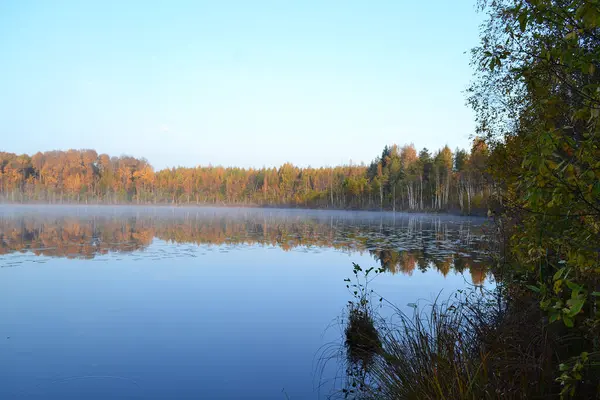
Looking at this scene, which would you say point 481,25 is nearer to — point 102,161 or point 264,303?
point 264,303

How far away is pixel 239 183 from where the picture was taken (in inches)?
5659

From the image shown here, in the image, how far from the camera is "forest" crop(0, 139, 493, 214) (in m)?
86.6

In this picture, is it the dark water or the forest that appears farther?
the forest

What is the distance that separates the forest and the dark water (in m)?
65.6

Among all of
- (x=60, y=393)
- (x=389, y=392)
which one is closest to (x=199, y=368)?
(x=60, y=393)

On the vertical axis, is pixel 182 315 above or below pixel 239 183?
below

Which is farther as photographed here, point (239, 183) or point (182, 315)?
point (239, 183)

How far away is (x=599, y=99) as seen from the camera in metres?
2.70

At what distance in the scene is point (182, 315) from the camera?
10734 millimetres

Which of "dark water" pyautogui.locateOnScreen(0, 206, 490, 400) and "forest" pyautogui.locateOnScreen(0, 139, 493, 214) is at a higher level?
"forest" pyautogui.locateOnScreen(0, 139, 493, 214)

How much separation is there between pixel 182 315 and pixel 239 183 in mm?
134381

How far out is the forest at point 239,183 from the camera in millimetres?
86562

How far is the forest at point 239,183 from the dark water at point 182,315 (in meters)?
65.6

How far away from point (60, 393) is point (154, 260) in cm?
1318
